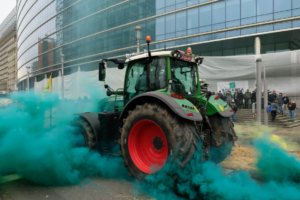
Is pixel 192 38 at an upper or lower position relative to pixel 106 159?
upper

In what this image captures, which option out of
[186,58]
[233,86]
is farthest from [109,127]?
[233,86]

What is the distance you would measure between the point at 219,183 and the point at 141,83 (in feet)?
7.39

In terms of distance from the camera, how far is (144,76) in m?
4.40

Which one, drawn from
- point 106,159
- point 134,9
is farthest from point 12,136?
point 134,9

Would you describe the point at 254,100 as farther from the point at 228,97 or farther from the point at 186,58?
the point at 186,58

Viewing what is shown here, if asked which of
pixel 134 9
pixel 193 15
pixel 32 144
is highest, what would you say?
pixel 134 9

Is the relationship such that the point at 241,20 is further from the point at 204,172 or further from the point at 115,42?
the point at 204,172

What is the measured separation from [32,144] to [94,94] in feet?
8.97

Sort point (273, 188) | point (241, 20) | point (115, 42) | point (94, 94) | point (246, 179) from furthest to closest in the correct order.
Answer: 1. point (115, 42)
2. point (241, 20)
3. point (94, 94)
4. point (246, 179)
5. point (273, 188)

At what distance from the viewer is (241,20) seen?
64.8 feet

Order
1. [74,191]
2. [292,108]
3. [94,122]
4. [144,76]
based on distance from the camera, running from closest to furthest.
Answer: [74,191] < [144,76] < [94,122] < [292,108]

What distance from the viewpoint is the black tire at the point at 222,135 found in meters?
4.40

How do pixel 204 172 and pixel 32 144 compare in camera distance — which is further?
pixel 32 144

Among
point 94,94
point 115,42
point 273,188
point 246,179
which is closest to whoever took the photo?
point 273,188
